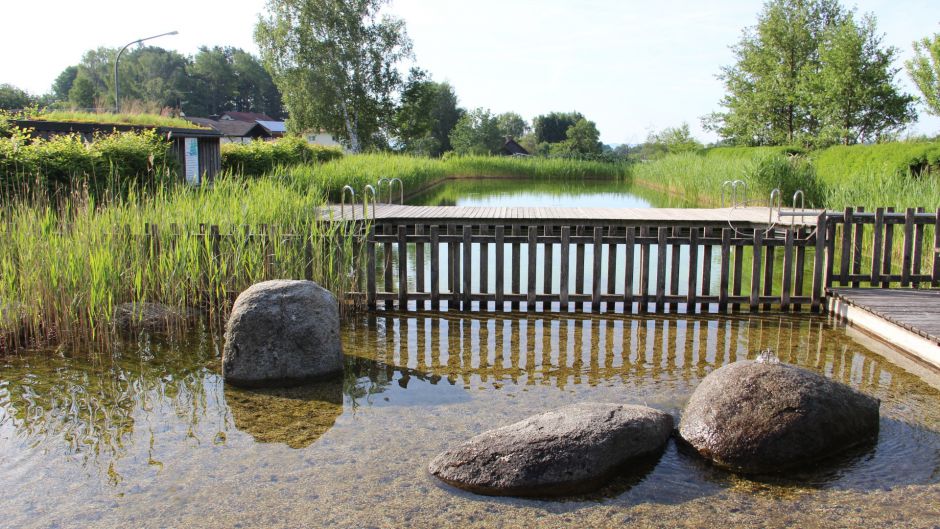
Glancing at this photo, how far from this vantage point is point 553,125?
82.1m

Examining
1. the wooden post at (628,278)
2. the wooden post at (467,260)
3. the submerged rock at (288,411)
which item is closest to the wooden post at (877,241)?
the wooden post at (628,278)

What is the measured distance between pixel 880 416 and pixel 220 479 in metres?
4.68

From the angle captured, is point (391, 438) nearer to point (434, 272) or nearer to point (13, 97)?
point (434, 272)

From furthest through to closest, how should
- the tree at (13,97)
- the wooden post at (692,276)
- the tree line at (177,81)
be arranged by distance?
1. the tree line at (177,81)
2. the tree at (13,97)
3. the wooden post at (692,276)

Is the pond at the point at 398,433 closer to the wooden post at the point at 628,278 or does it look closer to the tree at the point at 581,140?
the wooden post at the point at 628,278

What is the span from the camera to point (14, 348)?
702cm

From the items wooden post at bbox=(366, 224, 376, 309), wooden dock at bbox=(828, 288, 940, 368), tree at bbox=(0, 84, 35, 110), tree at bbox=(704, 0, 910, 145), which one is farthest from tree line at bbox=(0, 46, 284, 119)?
wooden dock at bbox=(828, 288, 940, 368)

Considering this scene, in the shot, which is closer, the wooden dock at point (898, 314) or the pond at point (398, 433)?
the pond at point (398, 433)

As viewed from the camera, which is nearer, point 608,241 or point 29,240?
point 29,240

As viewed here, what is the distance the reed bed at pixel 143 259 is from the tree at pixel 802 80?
2652 cm

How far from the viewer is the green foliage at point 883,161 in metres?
16.7

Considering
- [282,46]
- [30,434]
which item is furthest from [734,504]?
[282,46]

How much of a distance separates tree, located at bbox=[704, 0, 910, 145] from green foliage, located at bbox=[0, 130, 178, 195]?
1030 inches

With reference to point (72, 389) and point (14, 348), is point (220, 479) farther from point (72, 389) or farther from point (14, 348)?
point (14, 348)
